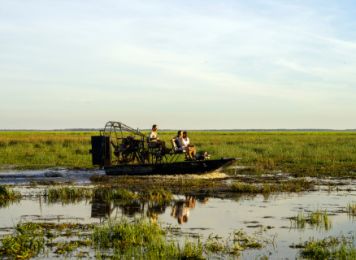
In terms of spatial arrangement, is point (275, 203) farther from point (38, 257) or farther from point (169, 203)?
point (38, 257)

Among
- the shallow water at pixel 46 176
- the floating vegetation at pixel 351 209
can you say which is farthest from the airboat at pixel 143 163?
the floating vegetation at pixel 351 209

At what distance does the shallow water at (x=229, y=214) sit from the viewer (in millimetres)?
12367

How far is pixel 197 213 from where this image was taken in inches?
599

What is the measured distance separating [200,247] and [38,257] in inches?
112

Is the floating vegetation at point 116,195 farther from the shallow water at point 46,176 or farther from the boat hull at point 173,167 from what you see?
the boat hull at point 173,167

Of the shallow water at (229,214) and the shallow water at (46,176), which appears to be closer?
the shallow water at (229,214)

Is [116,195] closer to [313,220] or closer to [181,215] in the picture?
[181,215]

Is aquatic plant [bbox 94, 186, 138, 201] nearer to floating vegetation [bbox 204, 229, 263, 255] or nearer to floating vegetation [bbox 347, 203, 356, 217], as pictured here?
floating vegetation [bbox 204, 229, 263, 255]

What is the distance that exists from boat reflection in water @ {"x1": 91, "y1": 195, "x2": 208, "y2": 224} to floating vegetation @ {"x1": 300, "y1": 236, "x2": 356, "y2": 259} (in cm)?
379

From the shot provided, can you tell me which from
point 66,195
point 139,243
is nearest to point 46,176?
point 66,195

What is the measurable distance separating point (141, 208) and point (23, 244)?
5560 mm

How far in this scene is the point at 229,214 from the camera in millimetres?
15062

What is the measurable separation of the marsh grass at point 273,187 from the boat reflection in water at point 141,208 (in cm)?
221

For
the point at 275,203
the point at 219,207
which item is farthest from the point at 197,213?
the point at 275,203
